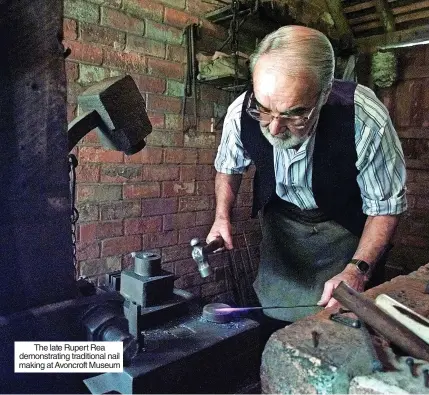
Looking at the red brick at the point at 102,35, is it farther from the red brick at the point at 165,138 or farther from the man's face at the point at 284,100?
the man's face at the point at 284,100

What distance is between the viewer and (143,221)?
235cm

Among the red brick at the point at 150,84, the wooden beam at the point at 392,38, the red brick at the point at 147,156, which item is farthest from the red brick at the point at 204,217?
the wooden beam at the point at 392,38

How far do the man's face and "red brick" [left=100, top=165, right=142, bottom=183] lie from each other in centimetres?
104

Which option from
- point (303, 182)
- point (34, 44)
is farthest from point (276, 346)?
point (303, 182)

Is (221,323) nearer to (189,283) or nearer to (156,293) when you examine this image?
(156,293)

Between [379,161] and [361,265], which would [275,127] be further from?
[361,265]

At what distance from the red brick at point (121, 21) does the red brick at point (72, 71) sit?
27 cm

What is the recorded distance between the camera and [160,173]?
2.39 metres

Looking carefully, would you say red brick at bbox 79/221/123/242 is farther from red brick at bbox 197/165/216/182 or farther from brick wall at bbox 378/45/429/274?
brick wall at bbox 378/45/429/274

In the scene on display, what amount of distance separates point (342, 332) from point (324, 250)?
3.22 ft

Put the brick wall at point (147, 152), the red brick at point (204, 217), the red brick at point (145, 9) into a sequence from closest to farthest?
the brick wall at point (147, 152), the red brick at point (145, 9), the red brick at point (204, 217)

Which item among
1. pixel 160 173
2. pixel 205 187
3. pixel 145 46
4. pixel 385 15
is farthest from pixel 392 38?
pixel 160 173

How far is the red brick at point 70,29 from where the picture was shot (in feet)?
6.36

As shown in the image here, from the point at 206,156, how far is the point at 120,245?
2.47ft
